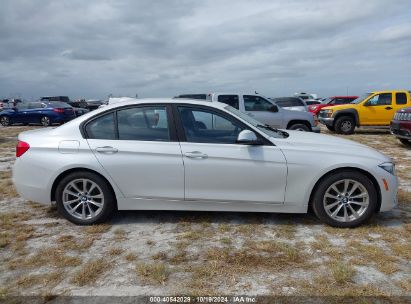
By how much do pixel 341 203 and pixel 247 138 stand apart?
4.54ft

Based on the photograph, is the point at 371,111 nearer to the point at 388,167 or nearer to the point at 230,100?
the point at 230,100

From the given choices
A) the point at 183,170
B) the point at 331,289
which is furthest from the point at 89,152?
the point at 331,289

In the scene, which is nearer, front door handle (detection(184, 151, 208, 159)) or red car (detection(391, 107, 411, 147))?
front door handle (detection(184, 151, 208, 159))

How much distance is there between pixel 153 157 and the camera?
4477 millimetres

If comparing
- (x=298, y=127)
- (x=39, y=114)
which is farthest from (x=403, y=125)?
(x=39, y=114)

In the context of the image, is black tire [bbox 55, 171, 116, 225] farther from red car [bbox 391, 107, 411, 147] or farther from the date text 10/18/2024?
red car [bbox 391, 107, 411, 147]

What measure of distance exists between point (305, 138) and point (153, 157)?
79.3 inches

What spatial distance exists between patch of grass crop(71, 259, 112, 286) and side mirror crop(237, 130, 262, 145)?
195 centimetres

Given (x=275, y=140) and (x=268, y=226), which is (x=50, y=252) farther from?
(x=275, y=140)

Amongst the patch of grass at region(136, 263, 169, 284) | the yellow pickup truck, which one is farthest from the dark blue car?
the patch of grass at region(136, 263, 169, 284)

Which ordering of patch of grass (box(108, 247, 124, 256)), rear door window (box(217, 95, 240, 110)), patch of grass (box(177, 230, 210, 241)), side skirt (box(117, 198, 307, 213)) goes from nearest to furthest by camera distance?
patch of grass (box(108, 247, 124, 256)), patch of grass (box(177, 230, 210, 241)), side skirt (box(117, 198, 307, 213)), rear door window (box(217, 95, 240, 110))

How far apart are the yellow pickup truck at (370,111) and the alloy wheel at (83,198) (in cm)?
1304

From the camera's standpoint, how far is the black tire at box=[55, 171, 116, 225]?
4566 millimetres

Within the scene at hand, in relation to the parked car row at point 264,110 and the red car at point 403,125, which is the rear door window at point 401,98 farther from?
the parked car row at point 264,110
